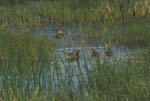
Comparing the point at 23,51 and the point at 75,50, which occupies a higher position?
the point at 23,51

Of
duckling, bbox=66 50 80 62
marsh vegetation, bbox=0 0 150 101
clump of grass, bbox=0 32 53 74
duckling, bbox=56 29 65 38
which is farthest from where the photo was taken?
duckling, bbox=56 29 65 38

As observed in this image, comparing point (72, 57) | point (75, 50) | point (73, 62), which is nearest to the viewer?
point (73, 62)

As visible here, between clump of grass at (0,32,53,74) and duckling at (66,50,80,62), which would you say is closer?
clump of grass at (0,32,53,74)

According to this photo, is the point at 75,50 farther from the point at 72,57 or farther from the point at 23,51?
the point at 23,51

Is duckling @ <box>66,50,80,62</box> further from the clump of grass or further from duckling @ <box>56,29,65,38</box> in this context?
duckling @ <box>56,29,65,38</box>

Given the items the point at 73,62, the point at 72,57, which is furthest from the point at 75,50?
the point at 73,62

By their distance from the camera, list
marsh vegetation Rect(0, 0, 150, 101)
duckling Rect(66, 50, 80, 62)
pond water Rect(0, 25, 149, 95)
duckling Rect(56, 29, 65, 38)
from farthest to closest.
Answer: duckling Rect(56, 29, 65, 38) < duckling Rect(66, 50, 80, 62) < pond water Rect(0, 25, 149, 95) < marsh vegetation Rect(0, 0, 150, 101)

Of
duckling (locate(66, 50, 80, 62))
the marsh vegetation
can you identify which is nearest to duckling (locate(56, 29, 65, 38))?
the marsh vegetation

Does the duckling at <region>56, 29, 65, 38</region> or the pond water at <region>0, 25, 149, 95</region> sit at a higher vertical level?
the duckling at <region>56, 29, 65, 38</region>

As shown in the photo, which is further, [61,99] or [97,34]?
[97,34]

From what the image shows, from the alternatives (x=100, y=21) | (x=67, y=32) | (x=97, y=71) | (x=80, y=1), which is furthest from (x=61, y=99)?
(x=80, y=1)

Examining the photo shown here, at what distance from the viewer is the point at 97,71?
905cm

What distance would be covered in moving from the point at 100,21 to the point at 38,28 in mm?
1962

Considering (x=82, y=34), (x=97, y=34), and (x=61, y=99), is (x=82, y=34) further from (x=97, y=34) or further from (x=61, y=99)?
(x=61, y=99)
